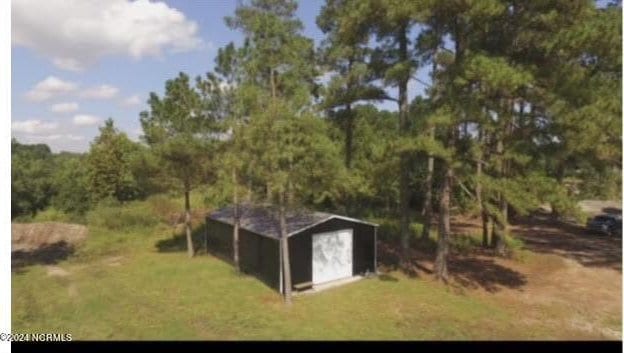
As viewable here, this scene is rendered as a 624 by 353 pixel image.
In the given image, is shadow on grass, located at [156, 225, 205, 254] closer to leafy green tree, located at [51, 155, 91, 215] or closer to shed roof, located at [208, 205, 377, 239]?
shed roof, located at [208, 205, 377, 239]

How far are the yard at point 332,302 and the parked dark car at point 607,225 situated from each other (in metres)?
6.14

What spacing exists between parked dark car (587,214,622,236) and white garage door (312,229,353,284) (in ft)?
56.3

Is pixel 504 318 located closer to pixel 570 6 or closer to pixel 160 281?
pixel 570 6

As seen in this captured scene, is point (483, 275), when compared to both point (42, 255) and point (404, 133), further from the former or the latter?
point (42, 255)

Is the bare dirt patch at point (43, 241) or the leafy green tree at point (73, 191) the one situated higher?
the leafy green tree at point (73, 191)

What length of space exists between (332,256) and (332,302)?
7.52ft

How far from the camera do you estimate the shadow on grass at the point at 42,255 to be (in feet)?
65.7

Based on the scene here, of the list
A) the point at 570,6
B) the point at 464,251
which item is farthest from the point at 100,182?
the point at 570,6

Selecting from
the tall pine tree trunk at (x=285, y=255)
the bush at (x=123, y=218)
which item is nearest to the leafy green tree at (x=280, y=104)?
the tall pine tree trunk at (x=285, y=255)

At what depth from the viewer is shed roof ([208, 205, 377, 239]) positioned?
50.2 feet

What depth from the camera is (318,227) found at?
1537cm

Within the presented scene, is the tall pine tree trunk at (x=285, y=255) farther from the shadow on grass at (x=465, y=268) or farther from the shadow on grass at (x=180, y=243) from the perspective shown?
the shadow on grass at (x=180, y=243)

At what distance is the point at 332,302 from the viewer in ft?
44.9

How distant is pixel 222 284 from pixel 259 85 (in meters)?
7.08
